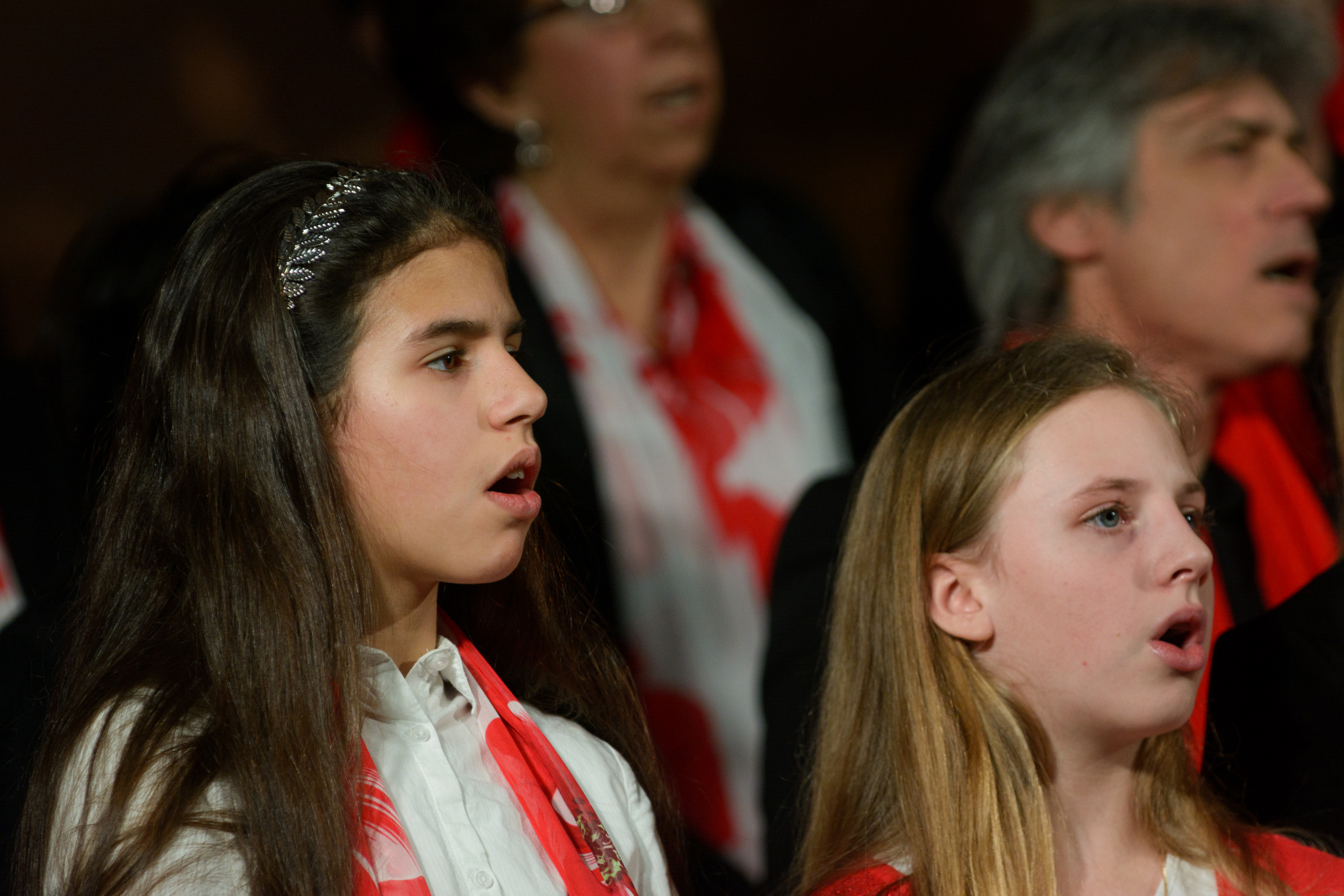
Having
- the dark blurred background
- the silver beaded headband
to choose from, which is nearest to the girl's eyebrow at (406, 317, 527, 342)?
the silver beaded headband

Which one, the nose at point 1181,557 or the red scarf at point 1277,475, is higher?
the nose at point 1181,557

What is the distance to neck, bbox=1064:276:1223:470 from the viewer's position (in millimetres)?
1963

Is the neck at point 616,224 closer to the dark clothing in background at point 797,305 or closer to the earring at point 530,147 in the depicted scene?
the earring at point 530,147

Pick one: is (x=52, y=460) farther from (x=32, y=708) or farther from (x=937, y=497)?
(x=937, y=497)

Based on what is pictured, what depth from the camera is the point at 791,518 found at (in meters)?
2.11

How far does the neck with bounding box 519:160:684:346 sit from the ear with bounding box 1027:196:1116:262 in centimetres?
65

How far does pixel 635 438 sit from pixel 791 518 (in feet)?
1.40

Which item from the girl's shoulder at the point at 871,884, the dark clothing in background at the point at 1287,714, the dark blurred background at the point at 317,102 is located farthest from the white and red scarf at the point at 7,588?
the dark clothing in background at the point at 1287,714

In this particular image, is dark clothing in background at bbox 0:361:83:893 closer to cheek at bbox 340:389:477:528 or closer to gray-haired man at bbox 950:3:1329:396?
cheek at bbox 340:389:477:528

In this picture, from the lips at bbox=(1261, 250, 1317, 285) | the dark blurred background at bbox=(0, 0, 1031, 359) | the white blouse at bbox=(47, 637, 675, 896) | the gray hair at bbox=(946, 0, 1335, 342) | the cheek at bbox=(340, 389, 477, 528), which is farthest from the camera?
the dark blurred background at bbox=(0, 0, 1031, 359)

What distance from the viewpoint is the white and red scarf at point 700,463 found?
2.38m

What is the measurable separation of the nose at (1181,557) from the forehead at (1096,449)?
59 mm

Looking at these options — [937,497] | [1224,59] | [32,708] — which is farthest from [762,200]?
[32,708]

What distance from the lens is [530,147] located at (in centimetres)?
255
